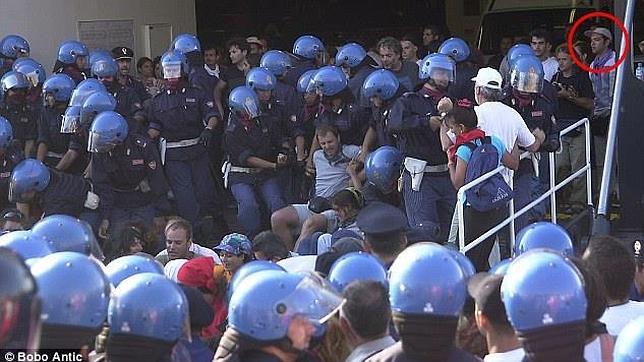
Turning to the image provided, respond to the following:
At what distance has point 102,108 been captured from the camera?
11.2m

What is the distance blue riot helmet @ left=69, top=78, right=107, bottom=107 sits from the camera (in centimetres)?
1156

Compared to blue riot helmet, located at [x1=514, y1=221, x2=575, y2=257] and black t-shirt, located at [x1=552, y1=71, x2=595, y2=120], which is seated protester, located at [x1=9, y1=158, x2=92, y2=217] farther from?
blue riot helmet, located at [x1=514, y1=221, x2=575, y2=257]

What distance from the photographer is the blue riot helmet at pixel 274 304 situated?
174 inches

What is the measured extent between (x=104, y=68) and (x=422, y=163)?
448 cm

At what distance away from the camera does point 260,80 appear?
38.9ft

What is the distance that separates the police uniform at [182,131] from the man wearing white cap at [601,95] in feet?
12.4

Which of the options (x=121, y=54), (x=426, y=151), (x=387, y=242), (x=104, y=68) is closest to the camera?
(x=387, y=242)

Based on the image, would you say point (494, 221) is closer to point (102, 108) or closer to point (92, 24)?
point (102, 108)

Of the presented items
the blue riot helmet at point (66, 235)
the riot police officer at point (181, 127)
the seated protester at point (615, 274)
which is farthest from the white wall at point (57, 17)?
the seated protester at point (615, 274)

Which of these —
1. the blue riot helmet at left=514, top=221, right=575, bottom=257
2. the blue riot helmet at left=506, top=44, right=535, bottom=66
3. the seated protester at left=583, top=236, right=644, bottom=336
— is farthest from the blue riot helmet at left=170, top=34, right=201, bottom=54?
the seated protester at left=583, top=236, right=644, bottom=336

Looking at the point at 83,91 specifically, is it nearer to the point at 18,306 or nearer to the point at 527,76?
the point at 527,76

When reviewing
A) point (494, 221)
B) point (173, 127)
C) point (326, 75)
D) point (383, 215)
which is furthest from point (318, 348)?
point (173, 127)

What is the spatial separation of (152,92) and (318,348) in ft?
31.6

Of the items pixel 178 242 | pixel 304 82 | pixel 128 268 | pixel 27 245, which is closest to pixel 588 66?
pixel 304 82
